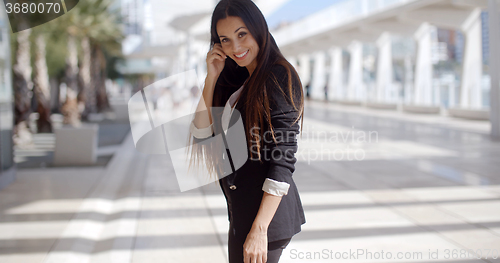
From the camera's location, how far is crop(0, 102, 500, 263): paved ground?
466 cm

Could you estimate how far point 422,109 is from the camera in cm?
2314

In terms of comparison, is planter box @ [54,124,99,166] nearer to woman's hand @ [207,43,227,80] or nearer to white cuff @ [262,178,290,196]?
woman's hand @ [207,43,227,80]

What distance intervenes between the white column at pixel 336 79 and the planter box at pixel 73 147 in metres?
28.3

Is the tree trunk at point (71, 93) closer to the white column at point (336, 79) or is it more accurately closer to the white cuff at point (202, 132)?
the white cuff at point (202, 132)

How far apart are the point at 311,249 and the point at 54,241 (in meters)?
2.75

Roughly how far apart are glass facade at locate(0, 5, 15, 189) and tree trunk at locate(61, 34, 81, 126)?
972 centimetres

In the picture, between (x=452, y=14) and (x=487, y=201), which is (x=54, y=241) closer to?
(x=487, y=201)

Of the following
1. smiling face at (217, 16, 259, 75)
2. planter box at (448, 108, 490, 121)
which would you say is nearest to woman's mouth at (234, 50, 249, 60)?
smiling face at (217, 16, 259, 75)

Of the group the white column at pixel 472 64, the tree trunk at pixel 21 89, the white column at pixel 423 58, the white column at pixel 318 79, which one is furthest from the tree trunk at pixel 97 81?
the white column at pixel 472 64

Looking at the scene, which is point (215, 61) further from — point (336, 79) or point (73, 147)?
point (336, 79)

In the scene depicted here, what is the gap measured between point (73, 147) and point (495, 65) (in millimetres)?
11381

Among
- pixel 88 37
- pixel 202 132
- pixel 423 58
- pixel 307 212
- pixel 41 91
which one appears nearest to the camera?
pixel 202 132

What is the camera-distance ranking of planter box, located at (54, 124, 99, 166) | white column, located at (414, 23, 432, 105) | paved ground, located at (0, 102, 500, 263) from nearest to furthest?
paved ground, located at (0, 102, 500, 263) → planter box, located at (54, 124, 99, 166) → white column, located at (414, 23, 432, 105)

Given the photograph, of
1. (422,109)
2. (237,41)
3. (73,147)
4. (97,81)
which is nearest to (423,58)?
(422,109)
